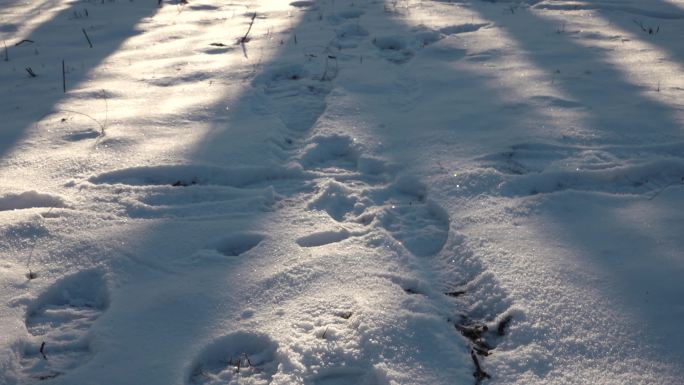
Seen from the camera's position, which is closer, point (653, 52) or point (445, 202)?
point (445, 202)

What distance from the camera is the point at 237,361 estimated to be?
2.00m

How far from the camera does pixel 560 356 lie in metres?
1.92

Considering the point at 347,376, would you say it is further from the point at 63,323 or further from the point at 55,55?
the point at 55,55

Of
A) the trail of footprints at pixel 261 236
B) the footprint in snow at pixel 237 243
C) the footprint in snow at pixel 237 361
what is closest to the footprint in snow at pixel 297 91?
the trail of footprints at pixel 261 236

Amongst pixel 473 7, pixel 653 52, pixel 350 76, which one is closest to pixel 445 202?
pixel 350 76

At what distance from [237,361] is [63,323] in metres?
0.67

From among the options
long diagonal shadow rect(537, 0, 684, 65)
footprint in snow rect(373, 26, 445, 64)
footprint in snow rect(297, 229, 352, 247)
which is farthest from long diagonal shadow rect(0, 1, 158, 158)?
long diagonal shadow rect(537, 0, 684, 65)

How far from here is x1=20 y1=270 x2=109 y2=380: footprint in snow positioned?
6.54 ft

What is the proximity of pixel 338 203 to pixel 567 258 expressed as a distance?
1.02 metres

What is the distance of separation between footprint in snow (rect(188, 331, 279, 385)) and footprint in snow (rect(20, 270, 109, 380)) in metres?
0.39

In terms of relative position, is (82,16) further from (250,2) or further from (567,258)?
(567,258)

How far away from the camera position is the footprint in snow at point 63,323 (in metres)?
1.99

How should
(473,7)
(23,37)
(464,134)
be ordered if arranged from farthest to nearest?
(473,7) → (23,37) → (464,134)

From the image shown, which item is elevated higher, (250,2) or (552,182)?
(250,2)
